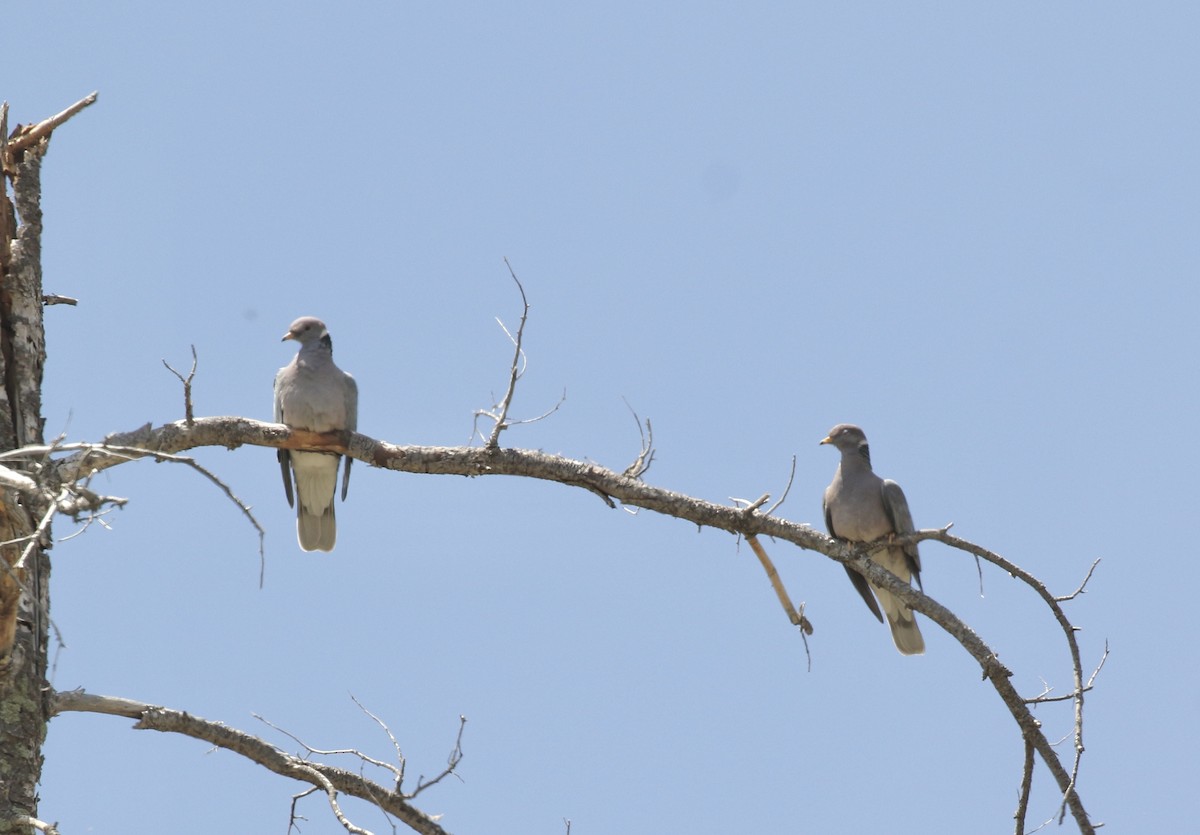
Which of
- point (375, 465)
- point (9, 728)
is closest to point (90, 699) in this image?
point (9, 728)

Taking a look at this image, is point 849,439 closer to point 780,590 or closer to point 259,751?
point 780,590

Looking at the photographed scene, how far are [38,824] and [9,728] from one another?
48 cm

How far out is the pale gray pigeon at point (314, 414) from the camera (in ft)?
23.1

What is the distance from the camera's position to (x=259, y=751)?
4887 millimetres

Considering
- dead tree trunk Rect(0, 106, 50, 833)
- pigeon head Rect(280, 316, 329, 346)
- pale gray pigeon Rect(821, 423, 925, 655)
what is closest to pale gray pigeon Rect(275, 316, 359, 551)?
pigeon head Rect(280, 316, 329, 346)

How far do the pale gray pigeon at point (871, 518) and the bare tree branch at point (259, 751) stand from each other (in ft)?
9.77

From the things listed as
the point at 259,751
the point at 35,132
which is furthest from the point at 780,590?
the point at 35,132

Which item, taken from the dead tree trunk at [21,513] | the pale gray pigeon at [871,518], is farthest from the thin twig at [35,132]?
the pale gray pigeon at [871,518]

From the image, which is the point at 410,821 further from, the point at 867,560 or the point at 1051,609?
the point at 1051,609

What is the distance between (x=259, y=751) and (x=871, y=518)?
3.67 metres

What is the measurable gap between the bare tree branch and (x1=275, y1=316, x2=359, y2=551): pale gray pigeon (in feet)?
7.76

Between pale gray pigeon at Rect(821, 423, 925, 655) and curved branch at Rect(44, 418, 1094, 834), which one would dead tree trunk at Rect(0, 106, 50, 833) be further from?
pale gray pigeon at Rect(821, 423, 925, 655)

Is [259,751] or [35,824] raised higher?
[259,751]

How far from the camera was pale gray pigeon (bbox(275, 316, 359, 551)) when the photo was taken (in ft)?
23.1
